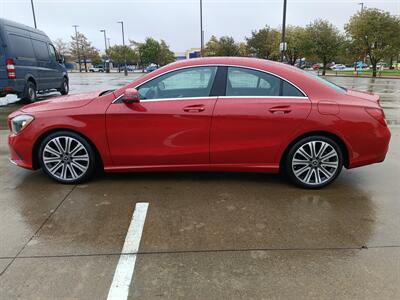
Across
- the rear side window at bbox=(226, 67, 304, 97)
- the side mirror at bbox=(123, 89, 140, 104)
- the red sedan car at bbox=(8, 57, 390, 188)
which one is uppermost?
the rear side window at bbox=(226, 67, 304, 97)

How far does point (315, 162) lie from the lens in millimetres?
4406

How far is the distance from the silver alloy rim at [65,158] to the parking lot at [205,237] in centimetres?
17

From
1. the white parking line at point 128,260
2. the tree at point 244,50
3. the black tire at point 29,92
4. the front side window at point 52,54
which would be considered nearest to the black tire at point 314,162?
the white parking line at point 128,260

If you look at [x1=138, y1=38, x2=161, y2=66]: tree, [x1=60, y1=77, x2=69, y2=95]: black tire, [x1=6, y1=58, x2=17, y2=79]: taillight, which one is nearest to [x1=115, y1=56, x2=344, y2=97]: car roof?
[x1=6, y1=58, x2=17, y2=79]: taillight

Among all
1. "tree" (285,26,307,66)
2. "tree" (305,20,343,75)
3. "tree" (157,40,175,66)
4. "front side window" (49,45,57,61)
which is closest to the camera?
"front side window" (49,45,57,61)

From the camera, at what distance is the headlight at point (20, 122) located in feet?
14.6

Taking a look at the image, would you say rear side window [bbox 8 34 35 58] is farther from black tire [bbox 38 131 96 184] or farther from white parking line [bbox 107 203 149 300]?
white parking line [bbox 107 203 149 300]

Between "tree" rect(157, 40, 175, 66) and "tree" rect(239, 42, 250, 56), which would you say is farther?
"tree" rect(157, 40, 175, 66)

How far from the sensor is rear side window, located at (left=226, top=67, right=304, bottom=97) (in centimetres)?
438

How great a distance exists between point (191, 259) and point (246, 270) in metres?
0.45

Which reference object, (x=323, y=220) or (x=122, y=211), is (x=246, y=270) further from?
(x=122, y=211)

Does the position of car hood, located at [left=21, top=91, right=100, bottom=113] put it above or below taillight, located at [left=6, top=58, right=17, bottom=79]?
below

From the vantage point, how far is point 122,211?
3.83m

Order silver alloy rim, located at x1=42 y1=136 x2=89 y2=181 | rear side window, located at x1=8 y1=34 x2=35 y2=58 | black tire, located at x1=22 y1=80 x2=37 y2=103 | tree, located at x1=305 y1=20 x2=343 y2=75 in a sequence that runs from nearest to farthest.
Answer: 1. silver alloy rim, located at x1=42 y1=136 x2=89 y2=181
2. rear side window, located at x1=8 y1=34 x2=35 y2=58
3. black tire, located at x1=22 y1=80 x2=37 y2=103
4. tree, located at x1=305 y1=20 x2=343 y2=75
